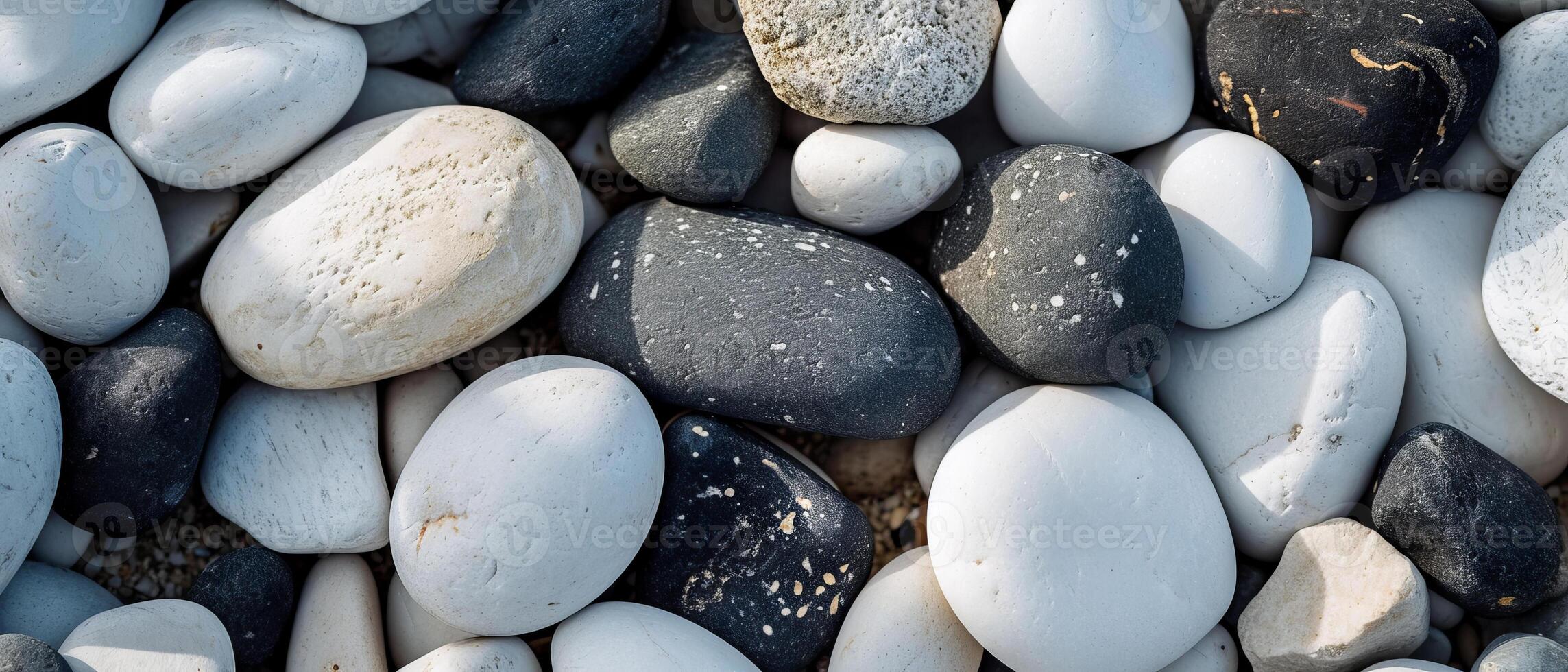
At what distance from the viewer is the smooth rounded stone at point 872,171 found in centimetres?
191

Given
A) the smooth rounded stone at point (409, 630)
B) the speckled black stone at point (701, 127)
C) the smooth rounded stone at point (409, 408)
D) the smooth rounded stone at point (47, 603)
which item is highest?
the speckled black stone at point (701, 127)

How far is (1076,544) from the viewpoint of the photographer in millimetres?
1829

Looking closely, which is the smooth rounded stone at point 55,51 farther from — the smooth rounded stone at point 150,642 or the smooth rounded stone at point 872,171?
the smooth rounded stone at point 872,171

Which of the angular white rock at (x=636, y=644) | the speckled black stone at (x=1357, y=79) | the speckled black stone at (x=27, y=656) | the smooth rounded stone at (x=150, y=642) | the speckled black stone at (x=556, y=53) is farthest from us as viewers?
the speckled black stone at (x=556, y=53)

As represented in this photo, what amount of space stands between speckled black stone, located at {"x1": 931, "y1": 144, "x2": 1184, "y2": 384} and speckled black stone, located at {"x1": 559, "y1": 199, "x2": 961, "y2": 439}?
0.12 meters

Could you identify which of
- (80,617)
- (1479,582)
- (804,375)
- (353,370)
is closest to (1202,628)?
(1479,582)

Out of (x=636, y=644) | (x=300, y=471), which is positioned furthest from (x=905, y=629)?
(x=300, y=471)

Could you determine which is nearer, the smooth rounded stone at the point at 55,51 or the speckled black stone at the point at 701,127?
the smooth rounded stone at the point at 55,51

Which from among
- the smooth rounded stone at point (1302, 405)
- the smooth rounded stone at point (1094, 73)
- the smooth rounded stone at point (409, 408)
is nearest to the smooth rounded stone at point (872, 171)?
the smooth rounded stone at point (1094, 73)

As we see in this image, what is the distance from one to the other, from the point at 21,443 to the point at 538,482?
2.91 feet

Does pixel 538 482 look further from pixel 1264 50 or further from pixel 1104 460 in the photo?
pixel 1264 50

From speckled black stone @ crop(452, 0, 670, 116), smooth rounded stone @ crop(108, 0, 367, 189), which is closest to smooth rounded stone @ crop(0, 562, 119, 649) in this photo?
smooth rounded stone @ crop(108, 0, 367, 189)

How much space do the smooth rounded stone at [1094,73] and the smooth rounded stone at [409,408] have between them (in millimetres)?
1305

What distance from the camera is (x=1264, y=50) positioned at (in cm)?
195
